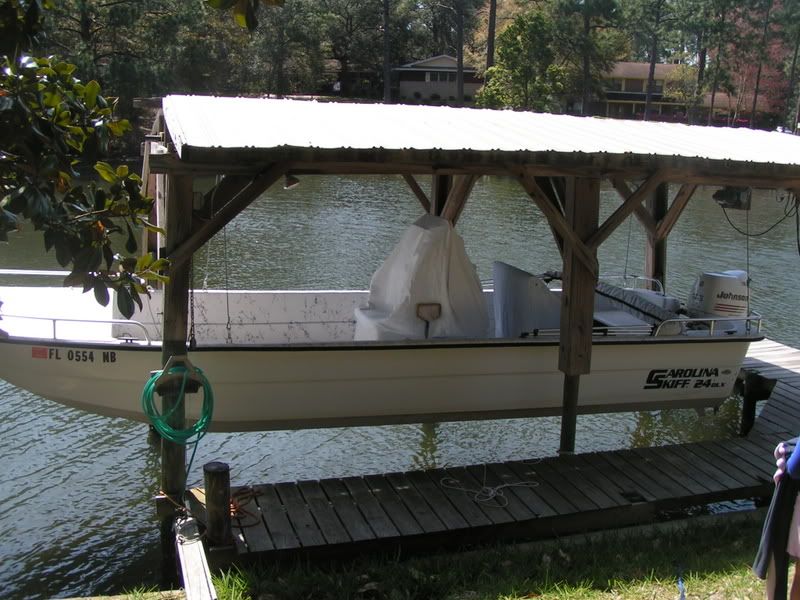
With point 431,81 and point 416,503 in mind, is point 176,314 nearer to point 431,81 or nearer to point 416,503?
point 416,503

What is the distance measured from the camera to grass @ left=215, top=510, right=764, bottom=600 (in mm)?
5039

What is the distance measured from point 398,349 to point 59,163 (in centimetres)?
463

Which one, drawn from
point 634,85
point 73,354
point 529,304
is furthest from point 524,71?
point 73,354

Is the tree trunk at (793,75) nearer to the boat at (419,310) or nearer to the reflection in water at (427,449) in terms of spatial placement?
the boat at (419,310)

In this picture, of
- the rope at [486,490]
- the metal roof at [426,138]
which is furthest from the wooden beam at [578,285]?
the rope at [486,490]

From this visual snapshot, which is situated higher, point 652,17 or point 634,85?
point 652,17

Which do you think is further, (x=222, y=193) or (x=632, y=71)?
(x=632, y=71)

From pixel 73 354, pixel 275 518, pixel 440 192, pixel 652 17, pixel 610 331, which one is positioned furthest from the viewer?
pixel 652 17

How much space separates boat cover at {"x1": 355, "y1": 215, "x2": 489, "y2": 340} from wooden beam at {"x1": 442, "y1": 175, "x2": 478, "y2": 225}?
1.15 meters

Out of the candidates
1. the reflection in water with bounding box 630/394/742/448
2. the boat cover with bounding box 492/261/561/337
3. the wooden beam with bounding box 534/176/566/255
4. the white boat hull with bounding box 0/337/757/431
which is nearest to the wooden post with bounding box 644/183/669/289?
the reflection in water with bounding box 630/394/742/448

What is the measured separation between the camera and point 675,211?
10.1 metres

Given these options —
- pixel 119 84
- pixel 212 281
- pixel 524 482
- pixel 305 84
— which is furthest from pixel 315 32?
pixel 524 482

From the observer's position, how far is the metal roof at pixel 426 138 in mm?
5629

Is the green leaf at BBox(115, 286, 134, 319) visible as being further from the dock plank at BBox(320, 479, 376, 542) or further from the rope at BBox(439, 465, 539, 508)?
the rope at BBox(439, 465, 539, 508)
